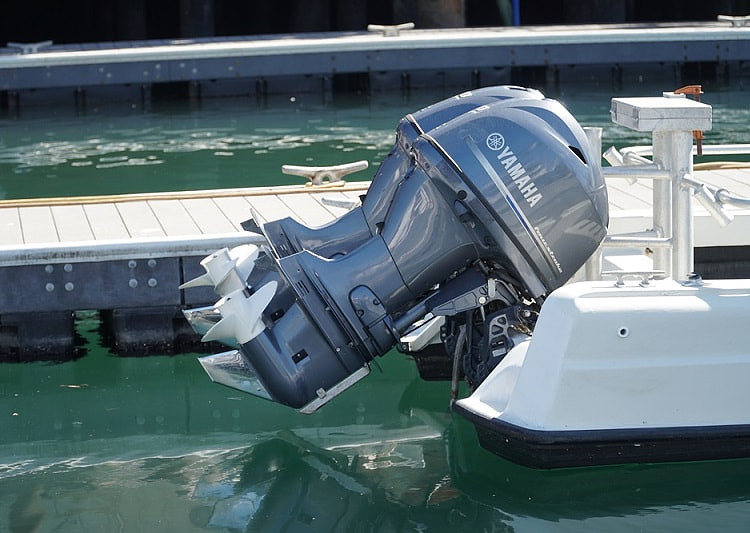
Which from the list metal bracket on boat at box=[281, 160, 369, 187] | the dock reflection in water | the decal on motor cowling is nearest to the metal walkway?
metal bracket on boat at box=[281, 160, 369, 187]

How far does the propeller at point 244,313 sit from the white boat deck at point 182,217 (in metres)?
1.39

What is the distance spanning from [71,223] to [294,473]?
2.19m

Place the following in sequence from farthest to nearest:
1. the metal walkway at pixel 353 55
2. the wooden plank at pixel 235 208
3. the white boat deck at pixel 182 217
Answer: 1. the metal walkway at pixel 353 55
2. the wooden plank at pixel 235 208
3. the white boat deck at pixel 182 217

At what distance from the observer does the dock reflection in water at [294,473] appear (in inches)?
165

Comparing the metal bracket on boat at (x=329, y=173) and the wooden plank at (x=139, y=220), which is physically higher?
the metal bracket on boat at (x=329, y=173)

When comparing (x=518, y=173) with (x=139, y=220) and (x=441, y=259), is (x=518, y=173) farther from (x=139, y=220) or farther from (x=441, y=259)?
(x=139, y=220)

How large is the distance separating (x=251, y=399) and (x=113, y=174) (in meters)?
5.52

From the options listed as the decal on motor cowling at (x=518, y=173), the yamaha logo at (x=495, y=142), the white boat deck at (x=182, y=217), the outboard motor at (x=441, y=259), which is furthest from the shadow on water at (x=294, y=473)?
the yamaha logo at (x=495, y=142)

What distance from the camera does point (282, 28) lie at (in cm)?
1950

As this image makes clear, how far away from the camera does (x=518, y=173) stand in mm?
4027

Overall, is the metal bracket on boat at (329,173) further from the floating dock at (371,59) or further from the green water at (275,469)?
the floating dock at (371,59)

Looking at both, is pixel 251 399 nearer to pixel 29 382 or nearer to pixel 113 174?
pixel 29 382

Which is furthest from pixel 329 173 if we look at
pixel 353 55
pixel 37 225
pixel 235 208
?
pixel 353 55

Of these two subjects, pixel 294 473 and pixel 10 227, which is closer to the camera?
pixel 294 473
